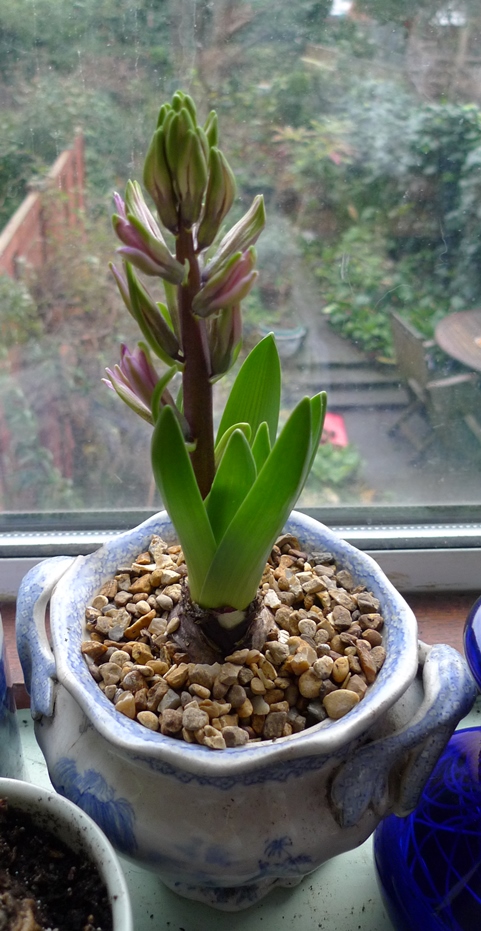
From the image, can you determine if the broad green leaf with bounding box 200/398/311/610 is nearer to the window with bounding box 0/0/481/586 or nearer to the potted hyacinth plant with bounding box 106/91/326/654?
the potted hyacinth plant with bounding box 106/91/326/654

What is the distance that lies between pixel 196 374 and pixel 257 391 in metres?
0.08

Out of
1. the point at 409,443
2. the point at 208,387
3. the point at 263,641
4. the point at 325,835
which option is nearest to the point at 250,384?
the point at 208,387

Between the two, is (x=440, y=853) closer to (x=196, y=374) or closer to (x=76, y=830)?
(x=76, y=830)

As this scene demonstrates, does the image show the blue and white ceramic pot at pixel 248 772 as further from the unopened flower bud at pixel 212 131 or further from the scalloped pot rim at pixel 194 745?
the unopened flower bud at pixel 212 131

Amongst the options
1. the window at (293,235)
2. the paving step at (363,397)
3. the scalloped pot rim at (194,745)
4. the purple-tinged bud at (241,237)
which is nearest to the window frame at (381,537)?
the window at (293,235)

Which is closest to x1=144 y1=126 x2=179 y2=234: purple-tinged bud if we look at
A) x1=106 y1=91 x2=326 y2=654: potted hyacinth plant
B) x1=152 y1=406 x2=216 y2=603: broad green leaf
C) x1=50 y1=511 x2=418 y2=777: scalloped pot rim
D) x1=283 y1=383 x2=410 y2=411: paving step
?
x1=106 y1=91 x2=326 y2=654: potted hyacinth plant

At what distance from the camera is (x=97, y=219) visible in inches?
30.2

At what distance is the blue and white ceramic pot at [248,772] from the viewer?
0.46 metres

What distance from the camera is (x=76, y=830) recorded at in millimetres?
465

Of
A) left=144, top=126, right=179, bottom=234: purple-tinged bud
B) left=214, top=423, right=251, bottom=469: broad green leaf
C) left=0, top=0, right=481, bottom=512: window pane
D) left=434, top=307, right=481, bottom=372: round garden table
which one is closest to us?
left=144, top=126, right=179, bottom=234: purple-tinged bud

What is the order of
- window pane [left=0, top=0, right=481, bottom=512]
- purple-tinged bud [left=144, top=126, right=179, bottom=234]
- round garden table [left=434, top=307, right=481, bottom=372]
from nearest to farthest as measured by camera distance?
purple-tinged bud [left=144, top=126, right=179, bottom=234] < window pane [left=0, top=0, right=481, bottom=512] < round garden table [left=434, top=307, right=481, bottom=372]

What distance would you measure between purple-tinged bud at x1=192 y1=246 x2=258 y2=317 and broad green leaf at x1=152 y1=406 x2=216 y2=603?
73 mm

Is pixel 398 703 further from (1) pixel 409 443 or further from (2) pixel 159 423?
(1) pixel 409 443

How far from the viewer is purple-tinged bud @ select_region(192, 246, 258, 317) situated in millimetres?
436
